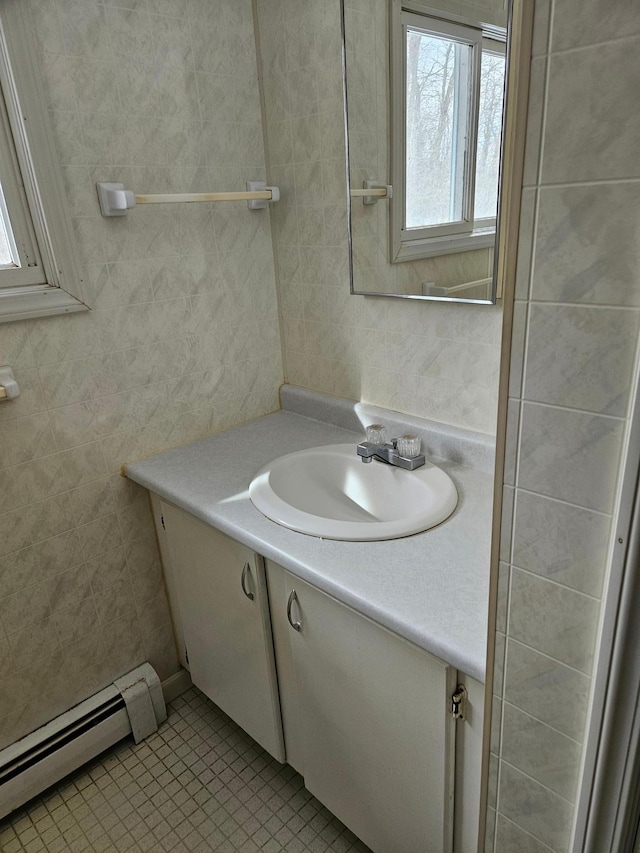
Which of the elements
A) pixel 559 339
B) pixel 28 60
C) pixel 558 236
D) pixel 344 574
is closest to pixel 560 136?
pixel 558 236

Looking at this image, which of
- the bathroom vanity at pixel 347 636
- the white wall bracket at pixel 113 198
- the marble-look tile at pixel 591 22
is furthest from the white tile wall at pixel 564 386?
the white wall bracket at pixel 113 198

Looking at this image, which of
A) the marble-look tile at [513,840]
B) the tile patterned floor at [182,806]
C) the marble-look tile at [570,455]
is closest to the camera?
the marble-look tile at [570,455]

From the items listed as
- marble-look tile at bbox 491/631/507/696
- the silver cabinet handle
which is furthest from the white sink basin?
marble-look tile at bbox 491/631/507/696

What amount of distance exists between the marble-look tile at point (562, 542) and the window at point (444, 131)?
76 centimetres

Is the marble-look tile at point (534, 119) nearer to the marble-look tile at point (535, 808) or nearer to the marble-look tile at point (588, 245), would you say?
the marble-look tile at point (588, 245)

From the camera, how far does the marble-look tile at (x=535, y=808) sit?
0.79 meters

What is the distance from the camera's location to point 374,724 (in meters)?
1.11

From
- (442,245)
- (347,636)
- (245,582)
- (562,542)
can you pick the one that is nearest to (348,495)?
(245,582)

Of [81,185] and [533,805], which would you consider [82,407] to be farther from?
[533,805]

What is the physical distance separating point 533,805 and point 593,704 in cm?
24

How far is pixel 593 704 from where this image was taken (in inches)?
27.0

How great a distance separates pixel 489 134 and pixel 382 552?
2.85 ft

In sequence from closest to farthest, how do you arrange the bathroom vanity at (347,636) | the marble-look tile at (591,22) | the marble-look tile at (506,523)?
the marble-look tile at (591,22) < the marble-look tile at (506,523) < the bathroom vanity at (347,636)

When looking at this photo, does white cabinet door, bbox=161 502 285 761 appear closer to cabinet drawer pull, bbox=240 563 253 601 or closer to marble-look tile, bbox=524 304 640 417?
cabinet drawer pull, bbox=240 563 253 601
